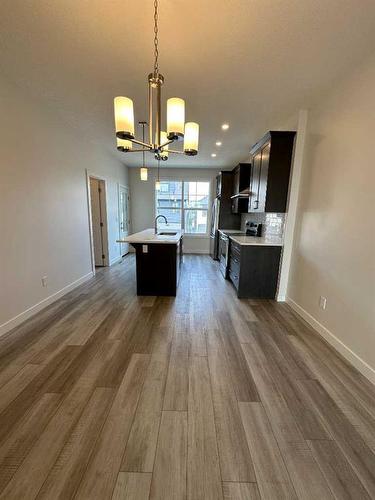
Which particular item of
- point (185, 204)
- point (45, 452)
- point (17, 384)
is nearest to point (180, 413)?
point (45, 452)

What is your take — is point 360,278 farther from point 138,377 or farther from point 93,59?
point 93,59

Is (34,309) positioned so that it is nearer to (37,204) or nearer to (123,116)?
(37,204)

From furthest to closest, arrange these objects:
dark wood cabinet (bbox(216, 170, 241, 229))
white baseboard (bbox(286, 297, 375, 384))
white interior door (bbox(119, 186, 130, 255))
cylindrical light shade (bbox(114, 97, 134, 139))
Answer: white interior door (bbox(119, 186, 130, 255)), dark wood cabinet (bbox(216, 170, 241, 229)), white baseboard (bbox(286, 297, 375, 384)), cylindrical light shade (bbox(114, 97, 134, 139))

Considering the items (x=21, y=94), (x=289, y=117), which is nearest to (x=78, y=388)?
(x=21, y=94)

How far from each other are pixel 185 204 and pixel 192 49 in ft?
17.0

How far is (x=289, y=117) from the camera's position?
3197 mm

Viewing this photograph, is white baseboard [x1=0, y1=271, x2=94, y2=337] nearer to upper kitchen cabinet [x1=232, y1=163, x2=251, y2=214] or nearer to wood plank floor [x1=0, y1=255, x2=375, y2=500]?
wood plank floor [x1=0, y1=255, x2=375, y2=500]

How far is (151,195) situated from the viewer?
705 centimetres

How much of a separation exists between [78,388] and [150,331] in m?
0.95

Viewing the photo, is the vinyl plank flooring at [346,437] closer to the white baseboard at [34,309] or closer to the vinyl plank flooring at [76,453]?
the vinyl plank flooring at [76,453]

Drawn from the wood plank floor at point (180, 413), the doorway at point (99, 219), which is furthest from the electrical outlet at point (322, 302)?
the doorway at point (99, 219)

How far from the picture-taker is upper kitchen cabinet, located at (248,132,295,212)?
3.12m

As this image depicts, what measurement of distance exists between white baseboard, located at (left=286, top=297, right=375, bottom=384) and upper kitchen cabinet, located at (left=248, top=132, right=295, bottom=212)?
61.3 inches

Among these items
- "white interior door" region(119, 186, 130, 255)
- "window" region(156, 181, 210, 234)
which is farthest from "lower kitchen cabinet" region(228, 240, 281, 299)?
"white interior door" region(119, 186, 130, 255)
